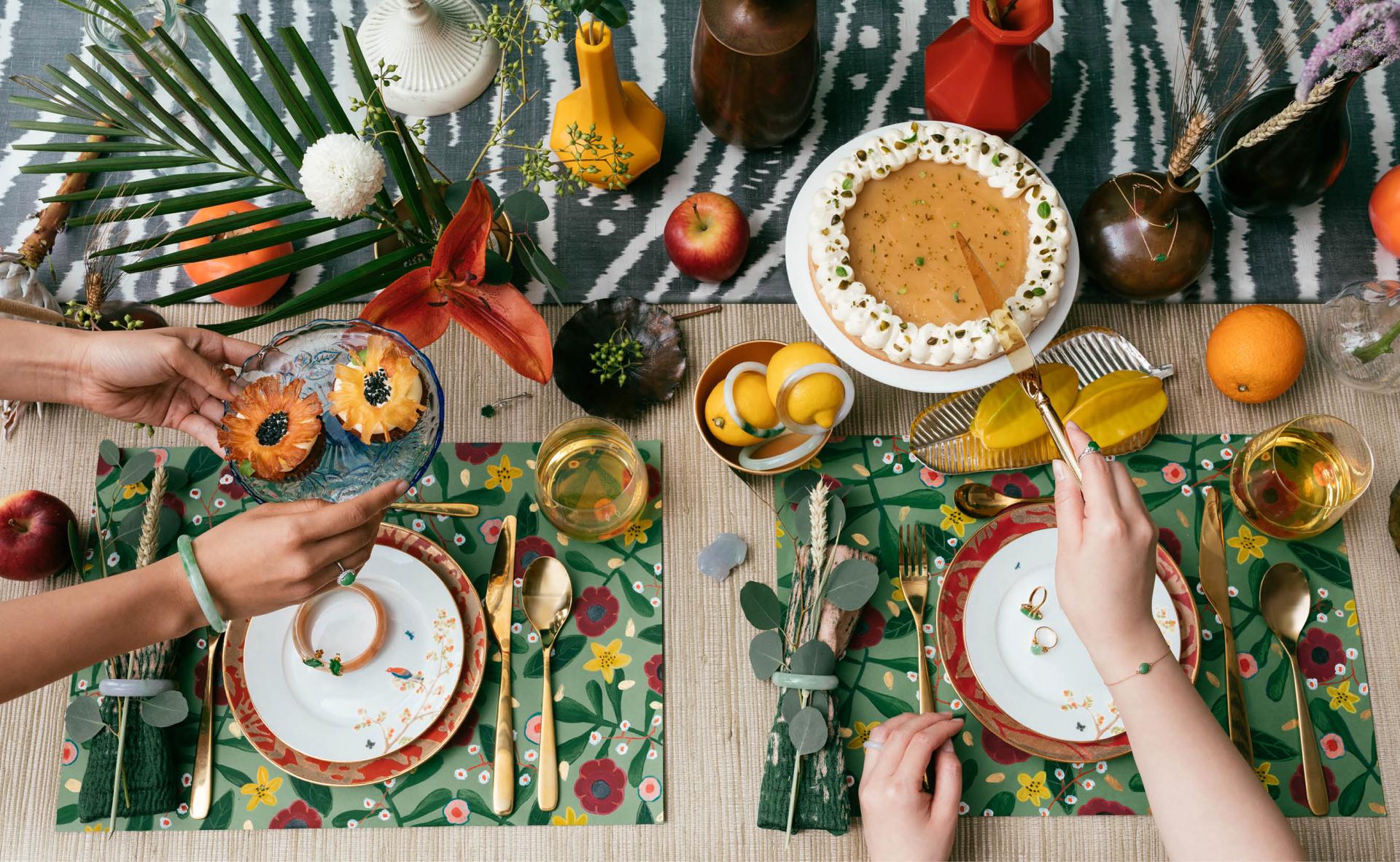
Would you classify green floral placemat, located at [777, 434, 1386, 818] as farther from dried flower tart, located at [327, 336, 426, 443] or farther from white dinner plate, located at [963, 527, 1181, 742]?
dried flower tart, located at [327, 336, 426, 443]

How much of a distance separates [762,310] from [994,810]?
71 centimetres

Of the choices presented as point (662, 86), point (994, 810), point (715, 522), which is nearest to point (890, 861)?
point (994, 810)

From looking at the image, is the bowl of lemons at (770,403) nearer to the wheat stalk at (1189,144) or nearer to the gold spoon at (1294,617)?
the wheat stalk at (1189,144)

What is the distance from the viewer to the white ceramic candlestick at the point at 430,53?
123 centimetres

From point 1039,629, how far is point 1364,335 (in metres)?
0.60

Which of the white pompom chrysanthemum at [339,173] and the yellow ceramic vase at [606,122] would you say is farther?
the yellow ceramic vase at [606,122]

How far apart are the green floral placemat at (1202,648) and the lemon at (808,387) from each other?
0.15 metres

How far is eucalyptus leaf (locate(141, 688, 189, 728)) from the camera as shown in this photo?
1024mm

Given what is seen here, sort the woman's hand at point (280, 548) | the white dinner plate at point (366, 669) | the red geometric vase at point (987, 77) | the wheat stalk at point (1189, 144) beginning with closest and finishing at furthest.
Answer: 1. the woman's hand at point (280, 548)
2. the wheat stalk at point (1189, 144)
3. the white dinner plate at point (366, 669)
4. the red geometric vase at point (987, 77)

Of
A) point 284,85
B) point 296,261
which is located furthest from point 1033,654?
point 284,85

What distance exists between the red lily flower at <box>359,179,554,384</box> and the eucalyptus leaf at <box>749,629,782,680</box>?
0.42 metres

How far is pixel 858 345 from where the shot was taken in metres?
1.07

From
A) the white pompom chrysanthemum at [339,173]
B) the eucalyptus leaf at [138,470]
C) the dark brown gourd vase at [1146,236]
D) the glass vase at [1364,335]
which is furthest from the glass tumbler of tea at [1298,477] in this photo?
the eucalyptus leaf at [138,470]

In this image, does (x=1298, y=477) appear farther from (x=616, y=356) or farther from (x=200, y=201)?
(x=200, y=201)
